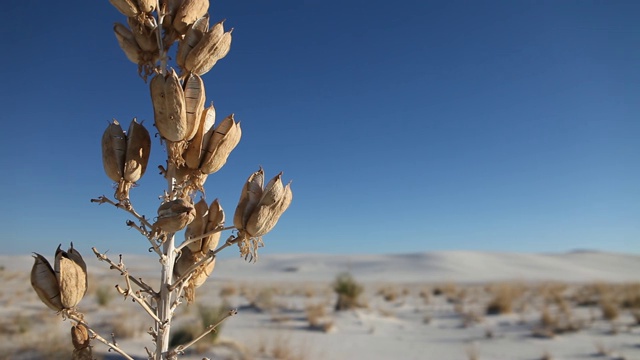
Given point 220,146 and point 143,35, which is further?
point 143,35

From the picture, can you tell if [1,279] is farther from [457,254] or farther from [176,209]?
[457,254]

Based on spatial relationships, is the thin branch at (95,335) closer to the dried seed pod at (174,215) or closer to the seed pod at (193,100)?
the dried seed pod at (174,215)

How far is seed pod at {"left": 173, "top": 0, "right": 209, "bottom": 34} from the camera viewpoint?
66.1 inches

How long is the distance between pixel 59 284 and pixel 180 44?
983mm

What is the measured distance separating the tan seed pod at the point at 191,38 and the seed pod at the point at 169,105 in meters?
0.23

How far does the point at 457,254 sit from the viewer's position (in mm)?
61562

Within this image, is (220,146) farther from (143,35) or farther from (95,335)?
(95,335)

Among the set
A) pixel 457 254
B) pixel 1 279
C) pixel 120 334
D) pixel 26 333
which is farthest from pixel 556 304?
pixel 457 254

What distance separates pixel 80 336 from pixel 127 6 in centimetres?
124

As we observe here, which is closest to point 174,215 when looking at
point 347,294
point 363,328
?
point 363,328

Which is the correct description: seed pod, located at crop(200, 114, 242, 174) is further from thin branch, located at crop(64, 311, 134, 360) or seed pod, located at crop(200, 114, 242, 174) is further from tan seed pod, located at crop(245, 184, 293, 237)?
thin branch, located at crop(64, 311, 134, 360)

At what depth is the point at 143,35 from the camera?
1.66m

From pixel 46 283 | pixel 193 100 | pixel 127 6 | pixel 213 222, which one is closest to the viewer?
pixel 46 283

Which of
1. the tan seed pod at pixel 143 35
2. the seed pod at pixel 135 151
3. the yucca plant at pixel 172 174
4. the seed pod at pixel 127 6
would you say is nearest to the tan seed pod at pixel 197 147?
the yucca plant at pixel 172 174
